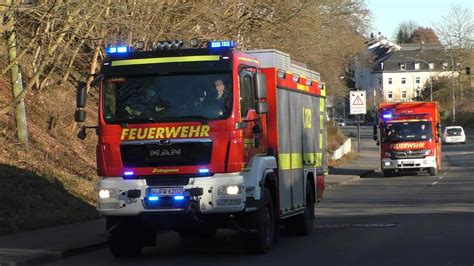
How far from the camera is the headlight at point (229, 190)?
11.4 m

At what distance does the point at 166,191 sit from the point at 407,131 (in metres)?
26.2

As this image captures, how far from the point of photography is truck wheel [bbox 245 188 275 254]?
12.0 metres

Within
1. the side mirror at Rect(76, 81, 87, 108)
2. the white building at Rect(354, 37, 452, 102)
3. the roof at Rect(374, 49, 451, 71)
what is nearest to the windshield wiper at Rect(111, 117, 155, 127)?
the side mirror at Rect(76, 81, 87, 108)

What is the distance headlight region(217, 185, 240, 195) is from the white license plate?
554 mm

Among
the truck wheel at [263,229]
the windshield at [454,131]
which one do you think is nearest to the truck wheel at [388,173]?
the truck wheel at [263,229]

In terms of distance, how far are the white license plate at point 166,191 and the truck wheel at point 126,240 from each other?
0.84 meters

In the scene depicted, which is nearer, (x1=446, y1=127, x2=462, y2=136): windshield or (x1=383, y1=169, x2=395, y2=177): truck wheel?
(x1=383, y1=169, x2=395, y2=177): truck wheel

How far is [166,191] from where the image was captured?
11.5m

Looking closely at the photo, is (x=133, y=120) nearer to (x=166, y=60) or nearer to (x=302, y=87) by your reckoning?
(x=166, y=60)

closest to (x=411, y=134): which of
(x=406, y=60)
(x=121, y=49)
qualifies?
(x=121, y=49)

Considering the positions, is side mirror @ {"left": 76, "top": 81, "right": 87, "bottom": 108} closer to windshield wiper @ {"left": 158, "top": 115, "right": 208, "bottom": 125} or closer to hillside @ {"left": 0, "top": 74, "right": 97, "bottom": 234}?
windshield wiper @ {"left": 158, "top": 115, "right": 208, "bottom": 125}

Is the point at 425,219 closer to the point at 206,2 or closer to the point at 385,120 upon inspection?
the point at 206,2

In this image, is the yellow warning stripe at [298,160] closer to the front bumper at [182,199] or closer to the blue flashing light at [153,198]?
the front bumper at [182,199]

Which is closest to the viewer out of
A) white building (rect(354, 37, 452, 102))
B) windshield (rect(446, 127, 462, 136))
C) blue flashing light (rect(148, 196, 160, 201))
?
blue flashing light (rect(148, 196, 160, 201))
